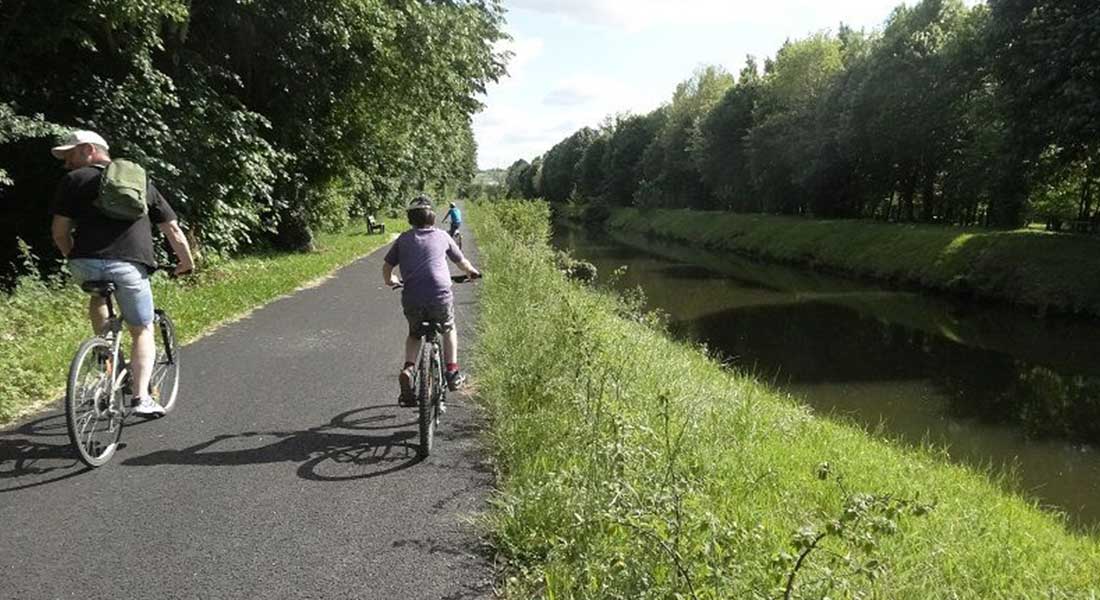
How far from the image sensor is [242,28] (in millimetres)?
15320

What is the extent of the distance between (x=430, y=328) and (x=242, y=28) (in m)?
12.7

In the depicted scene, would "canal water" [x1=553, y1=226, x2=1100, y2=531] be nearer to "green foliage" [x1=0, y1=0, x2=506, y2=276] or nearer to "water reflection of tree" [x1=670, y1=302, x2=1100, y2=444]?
"water reflection of tree" [x1=670, y1=302, x2=1100, y2=444]

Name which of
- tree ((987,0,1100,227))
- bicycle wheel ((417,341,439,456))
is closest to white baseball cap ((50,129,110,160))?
bicycle wheel ((417,341,439,456))

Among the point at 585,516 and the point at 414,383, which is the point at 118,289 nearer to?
the point at 414,383

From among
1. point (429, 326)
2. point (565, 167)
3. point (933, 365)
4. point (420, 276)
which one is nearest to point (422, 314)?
point (429, 326)

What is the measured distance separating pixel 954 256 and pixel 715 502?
76.4 feet

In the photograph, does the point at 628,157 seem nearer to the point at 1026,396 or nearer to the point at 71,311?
the point at 1026,396

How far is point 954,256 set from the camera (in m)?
24.1

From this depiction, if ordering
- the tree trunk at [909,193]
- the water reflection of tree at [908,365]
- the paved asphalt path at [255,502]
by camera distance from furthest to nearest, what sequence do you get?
the tree trunk at [909,193] → the water reflection of tree at [908,365] → the paved asphalt path at [255,502]

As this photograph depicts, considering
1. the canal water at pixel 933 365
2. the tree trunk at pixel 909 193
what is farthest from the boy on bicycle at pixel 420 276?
the tree trunk at pixel 909 193

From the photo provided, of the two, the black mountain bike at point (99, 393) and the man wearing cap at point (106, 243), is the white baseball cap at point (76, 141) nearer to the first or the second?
the man wearing cap at point (106, 243)

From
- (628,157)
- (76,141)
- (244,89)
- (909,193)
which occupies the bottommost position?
(76,141)

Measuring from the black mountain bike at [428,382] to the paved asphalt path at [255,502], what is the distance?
174 mm

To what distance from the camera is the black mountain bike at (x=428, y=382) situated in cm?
514
